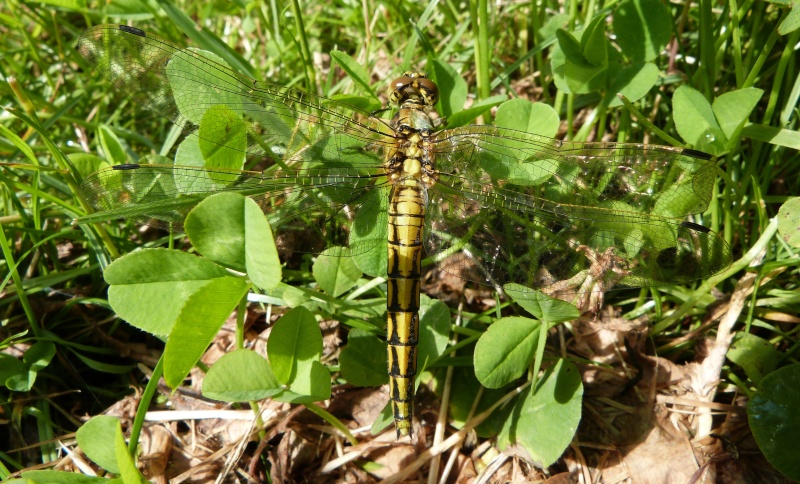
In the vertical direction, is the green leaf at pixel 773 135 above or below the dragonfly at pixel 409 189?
above

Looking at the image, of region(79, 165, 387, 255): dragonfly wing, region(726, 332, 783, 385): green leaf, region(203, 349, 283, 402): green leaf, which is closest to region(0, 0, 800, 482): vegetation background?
region(726, 332, 783, 385): green leaf

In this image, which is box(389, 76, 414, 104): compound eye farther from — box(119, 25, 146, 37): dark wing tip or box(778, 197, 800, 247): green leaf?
box(778, 197, 800, 247): green leaf

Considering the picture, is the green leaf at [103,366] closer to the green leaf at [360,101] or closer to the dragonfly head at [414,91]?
the green leaf at [360,101]

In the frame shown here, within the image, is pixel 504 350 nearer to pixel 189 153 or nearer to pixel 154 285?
pixel 154 285

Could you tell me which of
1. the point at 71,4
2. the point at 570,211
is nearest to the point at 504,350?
the point at 570,211

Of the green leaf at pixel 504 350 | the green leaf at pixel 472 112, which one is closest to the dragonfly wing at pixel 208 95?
the green leaf at pixel 472 112

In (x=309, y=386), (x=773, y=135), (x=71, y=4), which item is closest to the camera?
(x=309, y=386)
